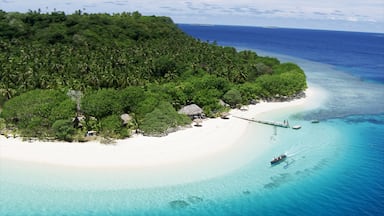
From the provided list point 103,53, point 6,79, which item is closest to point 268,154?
point 6,79

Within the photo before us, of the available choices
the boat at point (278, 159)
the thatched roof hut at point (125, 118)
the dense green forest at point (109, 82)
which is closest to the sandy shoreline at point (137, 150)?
the dense green forest at point (109, 82)

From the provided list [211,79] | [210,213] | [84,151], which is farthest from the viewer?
[211,79]

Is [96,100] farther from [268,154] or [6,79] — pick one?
[268,154]

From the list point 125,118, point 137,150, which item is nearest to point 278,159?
point 137,150

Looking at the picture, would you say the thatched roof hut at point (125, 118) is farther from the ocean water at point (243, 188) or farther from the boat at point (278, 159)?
→ the boat at point (278, 159)

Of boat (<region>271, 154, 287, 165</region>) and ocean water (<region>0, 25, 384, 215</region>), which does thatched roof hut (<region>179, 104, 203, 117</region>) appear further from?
boat (<region>271, 154, 287, 165</region>)

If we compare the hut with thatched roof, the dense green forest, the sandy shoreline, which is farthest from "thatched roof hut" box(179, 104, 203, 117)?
the sandy shoreline

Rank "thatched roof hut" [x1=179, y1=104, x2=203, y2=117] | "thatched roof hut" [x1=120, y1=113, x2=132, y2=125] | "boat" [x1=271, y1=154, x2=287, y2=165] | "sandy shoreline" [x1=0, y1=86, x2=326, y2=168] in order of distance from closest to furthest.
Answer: "sandy shoreline" [x1=0, y1=86, x2=326, y2=168]
"boat" [x1=271, y1=154, x2=287, y2=165]
"thatched roof hut" [x1=120, y1=113, x2=132, y2=125]
"thatched roof hut" [x1=179, y1=104, x2=203, y2=117]
